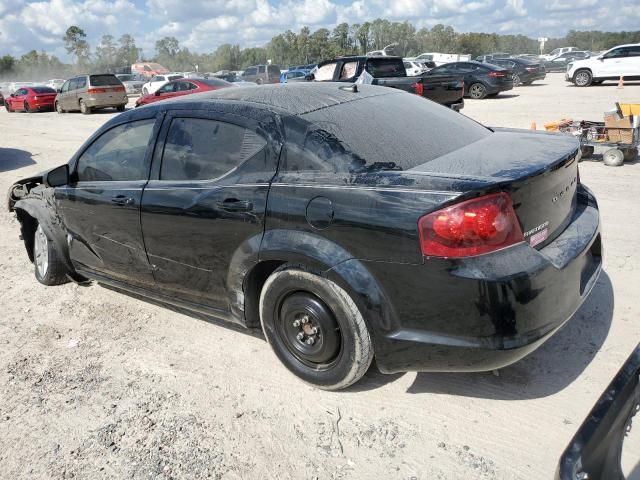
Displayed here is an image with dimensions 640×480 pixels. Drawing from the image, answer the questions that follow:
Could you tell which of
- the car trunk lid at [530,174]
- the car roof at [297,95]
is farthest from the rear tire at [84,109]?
the car trunk lid at [530,174]

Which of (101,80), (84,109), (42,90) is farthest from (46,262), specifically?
(42,90)

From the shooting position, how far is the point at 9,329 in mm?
4125

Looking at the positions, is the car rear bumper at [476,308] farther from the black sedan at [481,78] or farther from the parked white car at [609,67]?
the parked white car at [609,67]

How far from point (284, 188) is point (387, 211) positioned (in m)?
0.63

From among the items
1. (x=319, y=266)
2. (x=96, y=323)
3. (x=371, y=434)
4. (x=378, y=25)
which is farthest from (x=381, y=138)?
(x=378, y=25)

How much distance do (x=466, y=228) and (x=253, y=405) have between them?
1.53 meters

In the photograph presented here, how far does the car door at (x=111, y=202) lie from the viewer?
369cm

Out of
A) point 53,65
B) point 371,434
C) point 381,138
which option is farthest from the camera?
point 53,65

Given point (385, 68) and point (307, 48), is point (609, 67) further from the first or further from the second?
point (307, 48)

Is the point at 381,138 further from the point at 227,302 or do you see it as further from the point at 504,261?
the point at 227,302

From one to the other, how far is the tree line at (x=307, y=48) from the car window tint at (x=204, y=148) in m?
75.3

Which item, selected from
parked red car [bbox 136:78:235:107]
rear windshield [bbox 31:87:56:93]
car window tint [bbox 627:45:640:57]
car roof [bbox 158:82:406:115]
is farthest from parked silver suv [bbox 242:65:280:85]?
car roof [bbox 158:82:406:115]

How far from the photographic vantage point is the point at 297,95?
342 cm

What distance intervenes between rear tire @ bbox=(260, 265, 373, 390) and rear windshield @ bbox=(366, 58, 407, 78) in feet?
40.9
